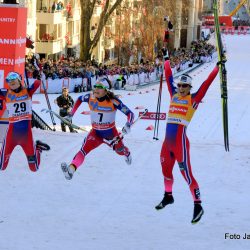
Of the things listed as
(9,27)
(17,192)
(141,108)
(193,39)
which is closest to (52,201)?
(17,192)

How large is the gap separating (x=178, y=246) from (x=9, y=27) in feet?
27.0

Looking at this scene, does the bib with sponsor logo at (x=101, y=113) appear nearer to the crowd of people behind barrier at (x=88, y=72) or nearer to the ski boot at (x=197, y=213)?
the ski boot at (x=197, y=213)

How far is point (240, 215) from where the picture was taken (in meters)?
10.4

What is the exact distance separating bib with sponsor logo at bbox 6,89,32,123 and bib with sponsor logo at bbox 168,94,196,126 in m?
2.71

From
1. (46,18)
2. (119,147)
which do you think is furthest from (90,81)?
(119,147)

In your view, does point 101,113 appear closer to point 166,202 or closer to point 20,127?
point 20,127

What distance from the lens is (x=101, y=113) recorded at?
11.2 metres

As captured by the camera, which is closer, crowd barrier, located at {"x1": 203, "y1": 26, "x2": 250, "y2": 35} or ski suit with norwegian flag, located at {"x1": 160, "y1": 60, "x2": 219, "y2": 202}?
ski suit with norwegian flag, located at {"x1": 160, "y1": 60, "x2": 219, "y2": 202}

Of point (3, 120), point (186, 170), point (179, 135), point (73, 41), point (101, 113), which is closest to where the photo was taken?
point (186, 170)

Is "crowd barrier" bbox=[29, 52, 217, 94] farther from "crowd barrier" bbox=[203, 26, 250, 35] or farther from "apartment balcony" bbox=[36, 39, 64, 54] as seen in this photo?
"crowd barrier" bbox=[203, 26, 250, 35]

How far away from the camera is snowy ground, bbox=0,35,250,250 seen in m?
9.28

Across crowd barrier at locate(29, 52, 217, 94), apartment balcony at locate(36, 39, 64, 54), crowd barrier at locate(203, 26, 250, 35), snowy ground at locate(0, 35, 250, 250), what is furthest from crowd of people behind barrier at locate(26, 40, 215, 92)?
crowd barrier at locate(203, 26, 250, 35)

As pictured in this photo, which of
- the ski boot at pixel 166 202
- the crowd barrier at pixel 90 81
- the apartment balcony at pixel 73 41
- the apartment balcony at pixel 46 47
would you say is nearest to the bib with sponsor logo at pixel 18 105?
the ski boot at pixel 166 202

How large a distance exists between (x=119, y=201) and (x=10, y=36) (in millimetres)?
6104
